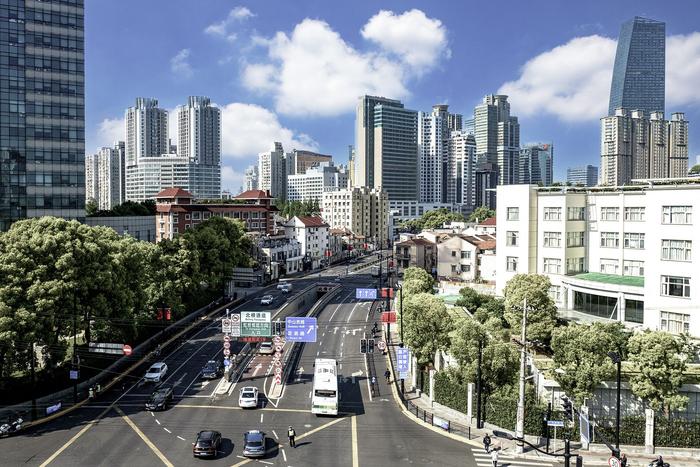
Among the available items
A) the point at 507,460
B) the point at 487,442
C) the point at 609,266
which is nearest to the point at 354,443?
the point at 487,442

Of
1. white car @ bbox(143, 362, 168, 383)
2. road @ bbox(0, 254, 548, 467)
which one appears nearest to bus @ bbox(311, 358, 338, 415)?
road @ bbox(0, 254, 548, 467)

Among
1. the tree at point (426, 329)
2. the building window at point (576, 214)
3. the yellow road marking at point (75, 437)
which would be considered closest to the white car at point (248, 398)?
the yellow road marking at point (75, 437)

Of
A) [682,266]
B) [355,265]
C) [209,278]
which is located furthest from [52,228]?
[355,265]

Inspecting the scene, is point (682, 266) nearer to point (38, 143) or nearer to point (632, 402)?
point (632, 402)

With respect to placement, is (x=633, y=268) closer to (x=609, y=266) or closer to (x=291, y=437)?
(x=609, y=266)

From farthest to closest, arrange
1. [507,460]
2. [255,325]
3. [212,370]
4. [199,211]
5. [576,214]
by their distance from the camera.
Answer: [199,211] → [576,214] → [212,370] → [255,325] → [507,460]

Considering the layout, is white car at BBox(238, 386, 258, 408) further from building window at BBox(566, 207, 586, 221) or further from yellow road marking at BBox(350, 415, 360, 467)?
building window at BBox(566, 207, 586, 221)

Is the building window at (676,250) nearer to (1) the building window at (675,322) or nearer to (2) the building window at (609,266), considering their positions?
(1) the building window at (675,322)
